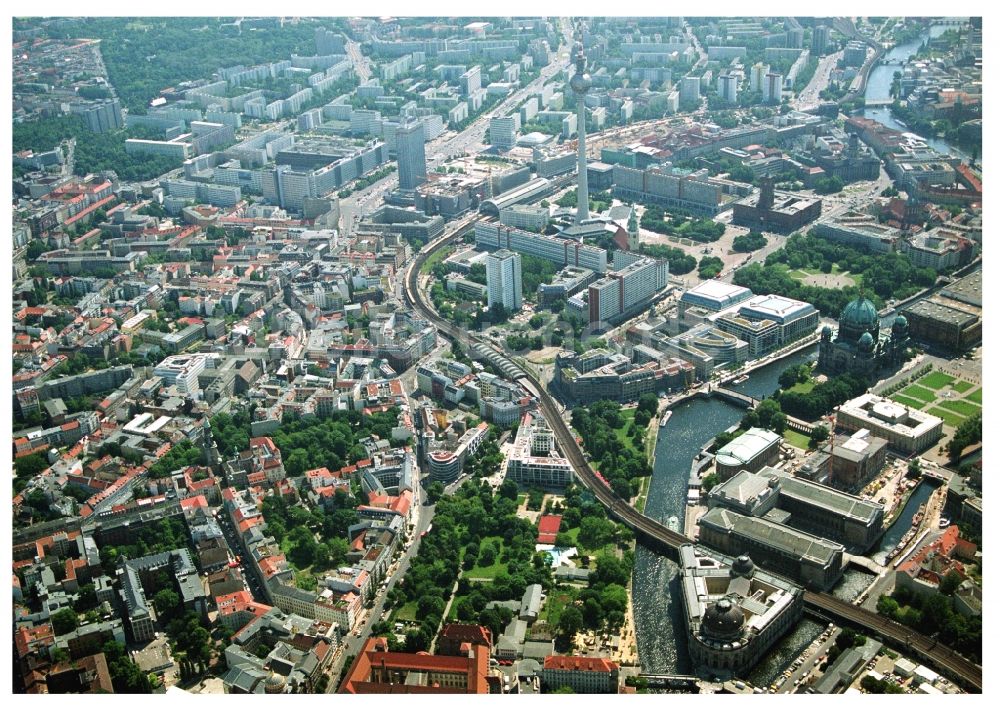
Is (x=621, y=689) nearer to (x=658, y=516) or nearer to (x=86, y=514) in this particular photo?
(x=658, y=516)

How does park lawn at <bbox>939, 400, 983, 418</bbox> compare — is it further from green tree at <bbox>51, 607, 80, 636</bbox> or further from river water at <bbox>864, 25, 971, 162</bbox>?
river water at <bbox>864, 25, 971, 162</bbox>

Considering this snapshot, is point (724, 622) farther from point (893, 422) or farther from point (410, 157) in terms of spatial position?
point (410, 157)

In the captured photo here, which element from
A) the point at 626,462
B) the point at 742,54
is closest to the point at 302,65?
the point at 742,54

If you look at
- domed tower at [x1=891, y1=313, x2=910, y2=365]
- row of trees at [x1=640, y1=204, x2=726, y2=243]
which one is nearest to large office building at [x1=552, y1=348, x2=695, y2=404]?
domed tower at [x1=891, y1=313, x2=910, y2=365]

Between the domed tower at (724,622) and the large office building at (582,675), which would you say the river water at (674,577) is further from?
the large office building at (582,675)

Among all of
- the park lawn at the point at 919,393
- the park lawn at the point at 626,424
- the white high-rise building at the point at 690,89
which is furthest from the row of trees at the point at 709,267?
the white high-rise building at the point at 690,89
